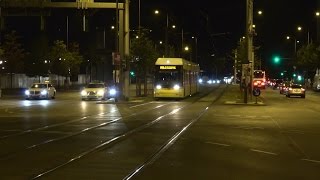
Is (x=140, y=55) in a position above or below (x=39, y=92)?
above

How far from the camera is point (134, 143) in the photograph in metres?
17.8

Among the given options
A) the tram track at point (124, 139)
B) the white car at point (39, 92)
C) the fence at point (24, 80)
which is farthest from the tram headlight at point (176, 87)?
the fence at point (24, 80)

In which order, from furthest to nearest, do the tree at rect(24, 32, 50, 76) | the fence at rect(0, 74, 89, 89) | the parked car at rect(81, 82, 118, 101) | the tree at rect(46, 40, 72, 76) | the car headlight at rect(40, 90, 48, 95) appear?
the tree at rect(46, 40, 72, 76)
the tree at rect(24, 32, 50, 76)
the fence at rect(0, 74, 89, 89)
the car headlight at rect(40, 90, 48, 95)
the parked car at rect(81, 82, 118, 101)

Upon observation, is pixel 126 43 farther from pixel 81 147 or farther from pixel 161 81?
pixel 81 147

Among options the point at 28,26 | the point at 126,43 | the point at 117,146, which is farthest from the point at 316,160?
the point at 28,26

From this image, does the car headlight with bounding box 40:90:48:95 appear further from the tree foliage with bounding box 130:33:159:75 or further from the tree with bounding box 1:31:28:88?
the tree with bounding box 1:31:28:88

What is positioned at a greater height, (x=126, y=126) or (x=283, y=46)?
(x=283, y=46)

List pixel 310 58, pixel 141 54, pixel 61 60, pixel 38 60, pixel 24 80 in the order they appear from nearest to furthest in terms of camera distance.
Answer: pixel 141 54, pixel 24 80, pixel 38 60, pixel 61 60, pixel 310 58

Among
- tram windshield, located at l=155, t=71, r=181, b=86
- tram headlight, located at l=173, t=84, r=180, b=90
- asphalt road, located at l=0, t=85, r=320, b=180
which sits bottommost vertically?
asphalt road, located at l=0, t=85, r=320, b=180

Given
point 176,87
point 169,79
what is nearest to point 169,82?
point 169,79

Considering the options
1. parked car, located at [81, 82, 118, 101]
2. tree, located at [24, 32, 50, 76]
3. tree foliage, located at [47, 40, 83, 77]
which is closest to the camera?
parked car, located at [81, 82, 118, 101]

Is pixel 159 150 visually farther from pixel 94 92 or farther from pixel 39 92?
pixel 39 92

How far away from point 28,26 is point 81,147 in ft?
349

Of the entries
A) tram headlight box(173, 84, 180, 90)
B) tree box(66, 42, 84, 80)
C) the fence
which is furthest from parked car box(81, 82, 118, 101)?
tree box(66, 42, 84, 80)
